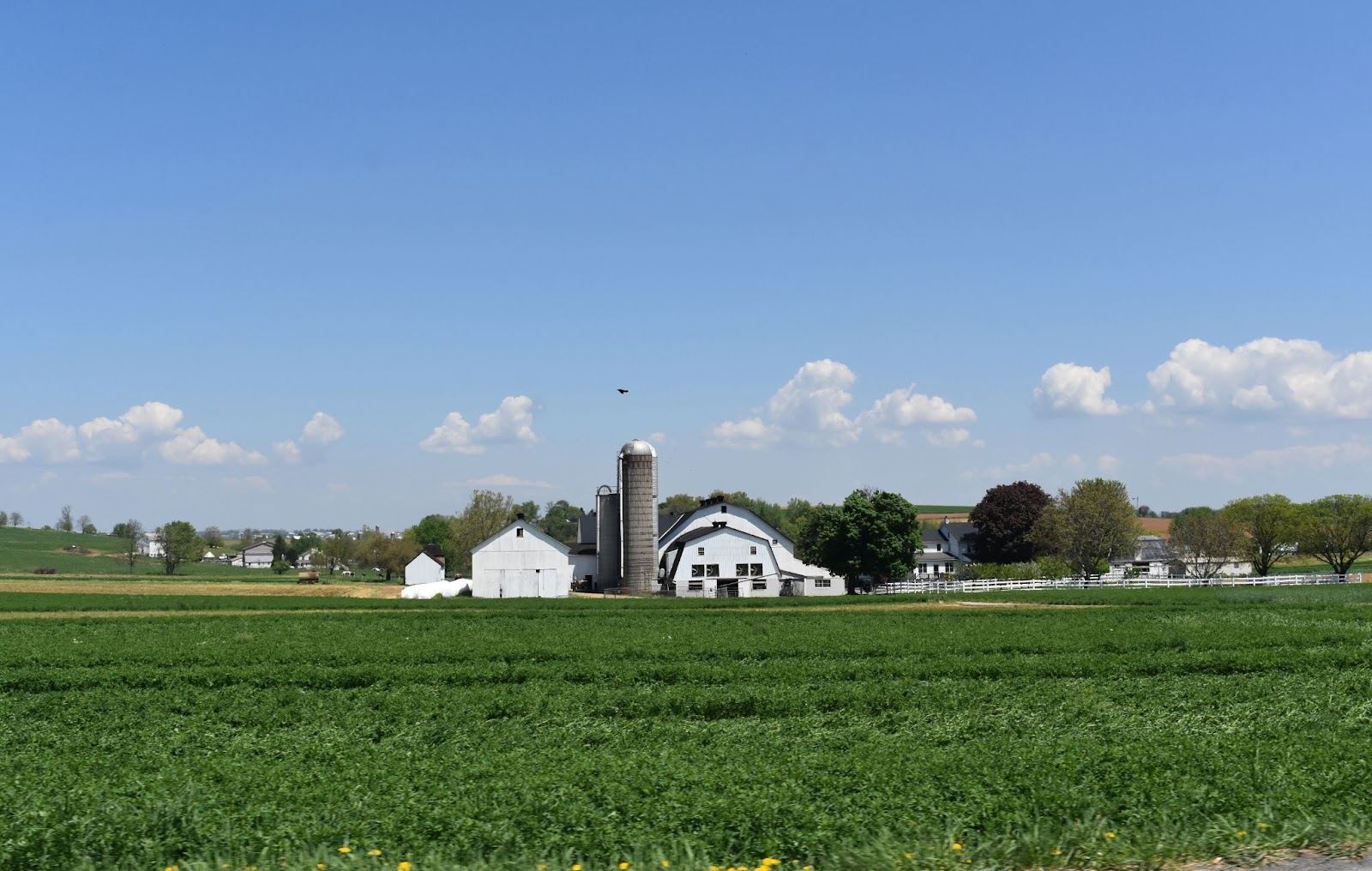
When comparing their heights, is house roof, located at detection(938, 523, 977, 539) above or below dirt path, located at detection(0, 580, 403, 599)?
above

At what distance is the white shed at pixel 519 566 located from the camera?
71.3m

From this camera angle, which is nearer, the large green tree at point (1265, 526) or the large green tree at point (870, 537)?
the large green tree at point (870, 537)

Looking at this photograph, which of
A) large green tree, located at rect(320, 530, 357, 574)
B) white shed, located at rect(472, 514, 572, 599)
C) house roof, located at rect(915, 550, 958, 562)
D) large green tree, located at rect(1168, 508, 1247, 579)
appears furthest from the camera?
large green tree, located at rect(320, 530, 357, 574)

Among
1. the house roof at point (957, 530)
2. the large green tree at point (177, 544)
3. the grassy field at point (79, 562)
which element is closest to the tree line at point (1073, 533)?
the house roof at point (957, 530)

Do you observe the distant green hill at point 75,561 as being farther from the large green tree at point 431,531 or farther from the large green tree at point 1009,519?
the large green tree at point 1009,519

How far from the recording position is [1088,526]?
8762 centimetres

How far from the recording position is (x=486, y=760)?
43.8 ft

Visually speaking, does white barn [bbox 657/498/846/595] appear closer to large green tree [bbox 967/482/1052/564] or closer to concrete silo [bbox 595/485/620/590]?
concrete silo [bbox 595/485/620/590]

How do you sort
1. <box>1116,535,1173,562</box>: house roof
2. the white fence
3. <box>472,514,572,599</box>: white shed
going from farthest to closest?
<box>1116,535,1173,562</box>: house roof, <box>472,514,572,599</box>: white shed, the white fence

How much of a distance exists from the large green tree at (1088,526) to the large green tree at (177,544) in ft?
324

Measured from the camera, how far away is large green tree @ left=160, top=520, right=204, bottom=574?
127 metres

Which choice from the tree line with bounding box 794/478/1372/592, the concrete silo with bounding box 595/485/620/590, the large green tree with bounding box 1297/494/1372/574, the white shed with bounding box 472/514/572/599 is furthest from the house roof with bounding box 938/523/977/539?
the white shed with bounding box 472/514/572/599

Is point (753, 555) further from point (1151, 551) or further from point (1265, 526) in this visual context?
point (1151, 551)

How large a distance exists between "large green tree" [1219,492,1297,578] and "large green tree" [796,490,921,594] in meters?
41.6
